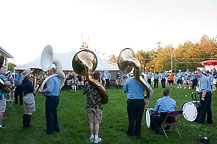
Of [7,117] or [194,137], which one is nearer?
[194,137]

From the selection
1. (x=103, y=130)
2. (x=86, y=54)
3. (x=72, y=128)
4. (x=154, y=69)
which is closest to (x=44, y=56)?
(x=86, y=54)

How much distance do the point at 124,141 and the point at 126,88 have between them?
54.3 inches

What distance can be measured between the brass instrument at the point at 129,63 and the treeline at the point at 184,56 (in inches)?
1422

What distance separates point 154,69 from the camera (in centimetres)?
5103

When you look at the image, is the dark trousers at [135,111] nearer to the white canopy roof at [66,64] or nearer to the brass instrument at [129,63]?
the brass instrument at [129,63]

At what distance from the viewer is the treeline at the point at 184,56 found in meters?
40.0

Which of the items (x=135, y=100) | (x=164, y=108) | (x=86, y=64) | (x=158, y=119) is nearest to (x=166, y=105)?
(x=164, y=108)

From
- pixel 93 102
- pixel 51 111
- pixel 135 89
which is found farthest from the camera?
pixel 51 111

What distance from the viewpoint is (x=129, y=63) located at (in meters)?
4.69

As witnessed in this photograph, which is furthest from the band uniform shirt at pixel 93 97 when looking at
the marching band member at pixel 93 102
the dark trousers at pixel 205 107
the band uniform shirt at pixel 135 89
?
the dark trousers at pixel 205 107

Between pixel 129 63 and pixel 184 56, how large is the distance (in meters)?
43.8

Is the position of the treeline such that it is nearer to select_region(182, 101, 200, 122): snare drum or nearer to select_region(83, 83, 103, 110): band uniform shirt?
select_region(182, 101, 200, 122): snare drum

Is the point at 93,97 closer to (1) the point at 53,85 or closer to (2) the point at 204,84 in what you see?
(1) the point at 53,85

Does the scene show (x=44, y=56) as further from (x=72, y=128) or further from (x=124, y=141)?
(x=124, y=141)
